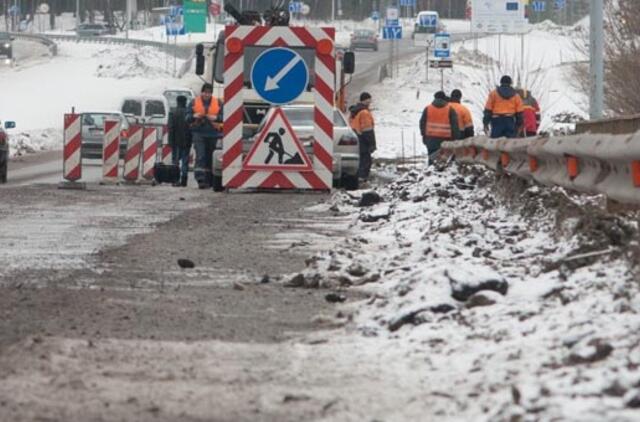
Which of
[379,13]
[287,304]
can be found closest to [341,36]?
[379,13]

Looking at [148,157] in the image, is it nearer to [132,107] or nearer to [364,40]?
[132,107]

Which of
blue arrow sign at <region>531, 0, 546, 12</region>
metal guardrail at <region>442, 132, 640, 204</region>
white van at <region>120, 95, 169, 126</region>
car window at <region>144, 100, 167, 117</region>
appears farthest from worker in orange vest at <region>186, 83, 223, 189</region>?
blue arrow sign at <region>531, 0, 546, 12</region>

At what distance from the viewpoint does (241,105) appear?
19.5m

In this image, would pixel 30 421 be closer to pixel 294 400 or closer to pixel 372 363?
pixel 294 400

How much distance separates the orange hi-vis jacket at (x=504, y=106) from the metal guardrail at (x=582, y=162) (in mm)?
6321

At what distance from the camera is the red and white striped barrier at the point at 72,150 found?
80.4 feet

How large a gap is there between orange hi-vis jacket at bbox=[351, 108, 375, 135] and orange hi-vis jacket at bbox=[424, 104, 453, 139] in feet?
5.62

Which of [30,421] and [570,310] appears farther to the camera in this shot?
[570,310]

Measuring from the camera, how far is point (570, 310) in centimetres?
723

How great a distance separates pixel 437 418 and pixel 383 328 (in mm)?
2214

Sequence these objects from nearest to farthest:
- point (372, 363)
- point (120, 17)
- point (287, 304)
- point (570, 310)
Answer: point (372, 363)
point (570, 310)
point (287, 304)
point (120, 17)

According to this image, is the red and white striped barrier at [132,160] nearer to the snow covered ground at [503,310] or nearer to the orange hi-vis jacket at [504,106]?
the orange hi-vis jacket at [504,106]

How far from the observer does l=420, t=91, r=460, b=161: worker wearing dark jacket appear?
2662 cm

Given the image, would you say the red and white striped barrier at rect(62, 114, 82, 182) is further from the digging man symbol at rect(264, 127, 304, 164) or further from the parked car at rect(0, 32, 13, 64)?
the parked car at rect(0, 32, 13, 64)
